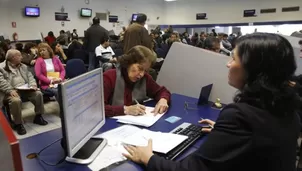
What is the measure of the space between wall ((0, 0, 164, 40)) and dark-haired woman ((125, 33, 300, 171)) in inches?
357

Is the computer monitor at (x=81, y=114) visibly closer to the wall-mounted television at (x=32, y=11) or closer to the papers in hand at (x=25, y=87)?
the papers in hand at (x=25, y=87)

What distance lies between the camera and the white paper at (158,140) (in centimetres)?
119

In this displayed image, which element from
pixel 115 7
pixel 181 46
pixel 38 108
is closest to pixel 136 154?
pixel 181 46

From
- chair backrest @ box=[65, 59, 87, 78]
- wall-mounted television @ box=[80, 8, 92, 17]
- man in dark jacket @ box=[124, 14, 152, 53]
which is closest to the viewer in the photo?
man in dark jacket @ box=[124, 14, 152, 53]

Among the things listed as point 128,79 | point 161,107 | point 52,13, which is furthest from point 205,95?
point 52,13

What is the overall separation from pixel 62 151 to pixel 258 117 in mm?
897

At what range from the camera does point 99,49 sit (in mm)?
5035

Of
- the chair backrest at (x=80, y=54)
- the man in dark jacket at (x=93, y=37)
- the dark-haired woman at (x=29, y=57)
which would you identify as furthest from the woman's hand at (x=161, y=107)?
the man in dark jacket at (x=93, y=37)

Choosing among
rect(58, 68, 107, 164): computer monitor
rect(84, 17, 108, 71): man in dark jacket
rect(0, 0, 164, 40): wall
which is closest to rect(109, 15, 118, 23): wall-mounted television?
rect(0, 0, 164, 40): wall

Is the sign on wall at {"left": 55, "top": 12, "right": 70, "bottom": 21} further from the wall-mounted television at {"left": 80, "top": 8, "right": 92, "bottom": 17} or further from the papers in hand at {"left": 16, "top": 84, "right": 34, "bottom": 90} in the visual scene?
the papers in hand at {"left": 16, "top": 84, "right": 34, "bottom": 90}

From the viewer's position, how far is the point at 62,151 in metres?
1.19

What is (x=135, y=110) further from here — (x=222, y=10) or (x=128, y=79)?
(x=222, y=10)

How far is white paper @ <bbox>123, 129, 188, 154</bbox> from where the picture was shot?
46.7 inches

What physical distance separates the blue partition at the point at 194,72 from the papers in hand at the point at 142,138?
87cm
